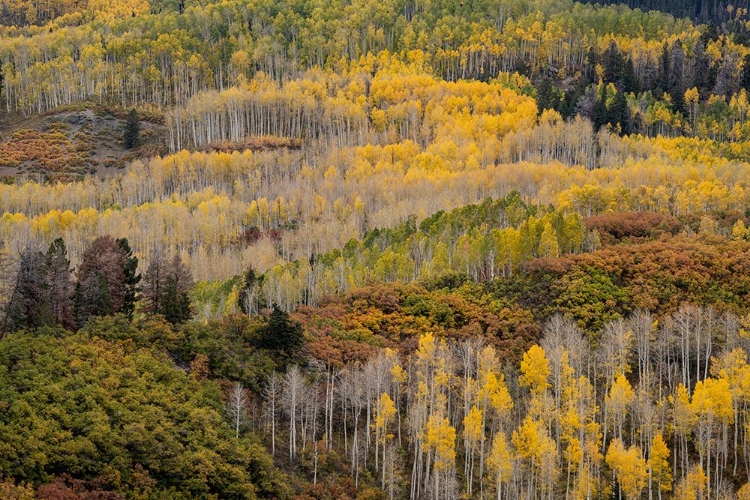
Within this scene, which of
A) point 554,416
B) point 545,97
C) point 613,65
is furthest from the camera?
point 613,65

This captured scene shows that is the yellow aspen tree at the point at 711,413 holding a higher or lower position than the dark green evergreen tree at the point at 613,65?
lower

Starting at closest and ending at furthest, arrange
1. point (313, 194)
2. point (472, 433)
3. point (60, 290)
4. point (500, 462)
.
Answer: point (500, 462) → point (472, 433) → point (60, 290) → point (313, 194)

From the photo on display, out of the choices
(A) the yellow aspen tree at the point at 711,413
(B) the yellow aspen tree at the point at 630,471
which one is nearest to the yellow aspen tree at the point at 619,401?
(B) the yellow aspen tree at the point at 630,471

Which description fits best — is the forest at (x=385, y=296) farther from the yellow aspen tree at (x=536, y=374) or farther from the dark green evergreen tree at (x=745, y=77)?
the dark green evergreen tree at (x=745, y=77)

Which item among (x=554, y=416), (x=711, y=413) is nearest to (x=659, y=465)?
(x=711, y=413)

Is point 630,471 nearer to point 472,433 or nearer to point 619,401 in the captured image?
point 619,401
